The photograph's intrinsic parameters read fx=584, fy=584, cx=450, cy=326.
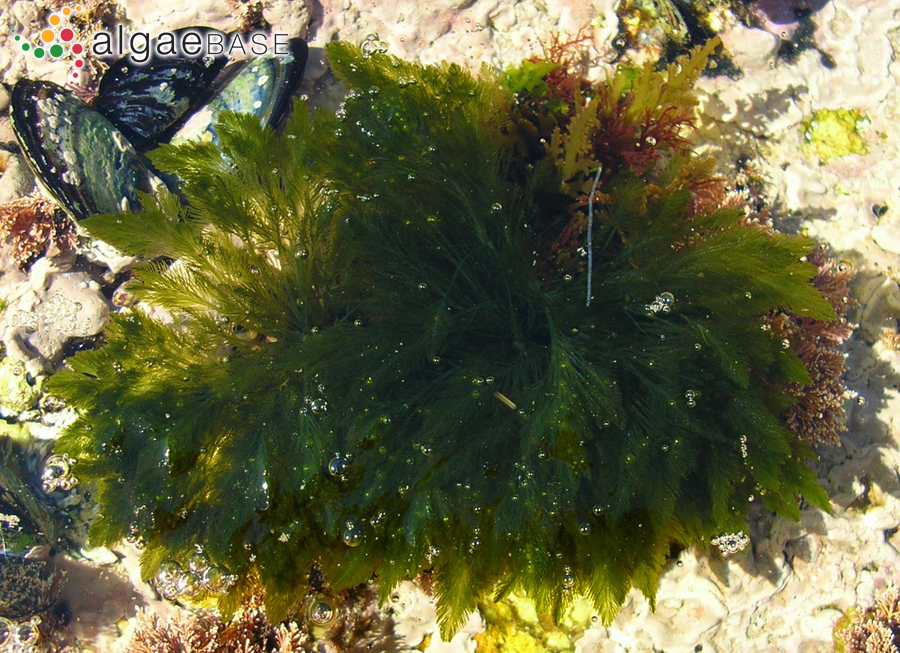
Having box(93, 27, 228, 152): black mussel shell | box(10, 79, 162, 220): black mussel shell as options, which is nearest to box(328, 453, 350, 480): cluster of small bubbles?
box(10, 79, 162, 220): black mussel shell

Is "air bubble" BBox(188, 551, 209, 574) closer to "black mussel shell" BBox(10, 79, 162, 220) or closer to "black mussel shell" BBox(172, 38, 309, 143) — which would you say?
"black mussel shell" BBox(10, 79, 162, 220)

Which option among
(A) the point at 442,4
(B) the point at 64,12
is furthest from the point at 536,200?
(B) the point at 64,12

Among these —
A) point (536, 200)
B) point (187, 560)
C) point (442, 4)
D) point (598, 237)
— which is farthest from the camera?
point (442, 4)

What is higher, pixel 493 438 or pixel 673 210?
pixel 673 210

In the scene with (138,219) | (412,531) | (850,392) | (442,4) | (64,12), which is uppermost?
(64,12)

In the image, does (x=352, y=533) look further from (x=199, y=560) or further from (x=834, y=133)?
(x=834, y=133)

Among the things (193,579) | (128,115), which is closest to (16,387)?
(193,579)

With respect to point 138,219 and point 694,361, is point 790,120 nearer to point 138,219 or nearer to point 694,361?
point 694,361
